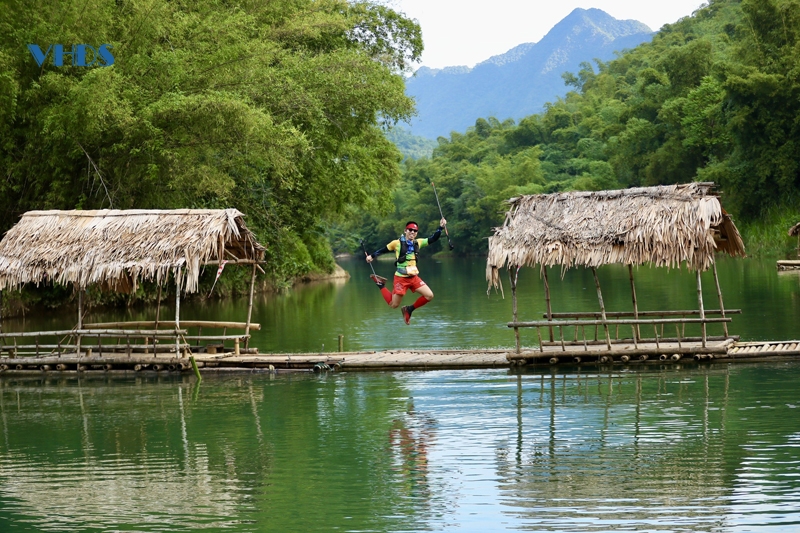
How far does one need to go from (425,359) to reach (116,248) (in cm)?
572

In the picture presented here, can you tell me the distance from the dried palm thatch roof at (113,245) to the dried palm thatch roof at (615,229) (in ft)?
16.2

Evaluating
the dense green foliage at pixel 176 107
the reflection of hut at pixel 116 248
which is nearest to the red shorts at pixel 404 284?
the reflection of hut at pixel 116 248

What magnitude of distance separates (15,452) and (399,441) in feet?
15.1

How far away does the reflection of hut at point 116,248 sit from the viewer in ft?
57.5

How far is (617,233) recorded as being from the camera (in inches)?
649

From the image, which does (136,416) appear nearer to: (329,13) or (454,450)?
→ (454,450)

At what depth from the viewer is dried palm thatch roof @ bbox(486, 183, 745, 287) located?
1625 centimetres

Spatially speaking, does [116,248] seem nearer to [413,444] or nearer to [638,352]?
[413,444]

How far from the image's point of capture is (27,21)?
24.0 metres

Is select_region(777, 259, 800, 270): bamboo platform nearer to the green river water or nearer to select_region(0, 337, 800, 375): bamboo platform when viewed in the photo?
the green river water

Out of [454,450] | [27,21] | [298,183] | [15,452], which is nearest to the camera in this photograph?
[454,450]

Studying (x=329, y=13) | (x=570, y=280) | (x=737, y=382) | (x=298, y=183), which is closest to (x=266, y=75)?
(x=298, y=183)

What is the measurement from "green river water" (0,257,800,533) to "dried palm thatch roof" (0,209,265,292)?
6.16 ft

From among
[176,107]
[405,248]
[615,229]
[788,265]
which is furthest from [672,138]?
[405,248]
